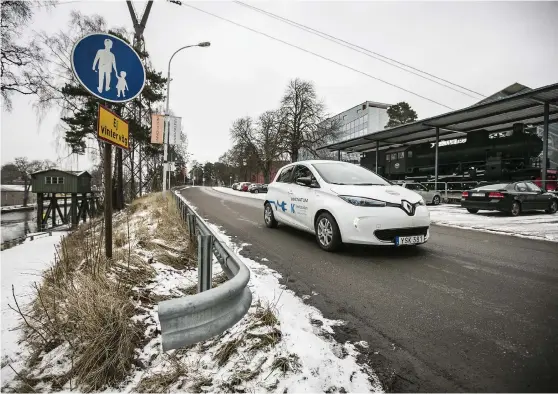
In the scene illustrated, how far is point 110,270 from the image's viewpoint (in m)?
3.11

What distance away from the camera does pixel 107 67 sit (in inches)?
127

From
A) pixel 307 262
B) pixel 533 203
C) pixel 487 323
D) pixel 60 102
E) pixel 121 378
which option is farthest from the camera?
pixel 60 102

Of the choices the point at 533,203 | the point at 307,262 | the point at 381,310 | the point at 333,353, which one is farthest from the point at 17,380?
the point at 533,203

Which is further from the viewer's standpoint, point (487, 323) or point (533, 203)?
point (533, 203)

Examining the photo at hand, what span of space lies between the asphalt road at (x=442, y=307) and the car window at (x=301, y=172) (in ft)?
4.75

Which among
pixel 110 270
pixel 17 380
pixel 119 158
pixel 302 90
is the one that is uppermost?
A: pixel 302 90

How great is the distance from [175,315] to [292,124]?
1484 inches

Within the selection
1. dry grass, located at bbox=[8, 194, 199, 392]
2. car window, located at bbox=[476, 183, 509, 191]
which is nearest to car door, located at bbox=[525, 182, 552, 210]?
car window, located at bbox=[476, 183, 509, 191]

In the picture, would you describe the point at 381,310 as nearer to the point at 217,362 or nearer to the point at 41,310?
the point at 217,362

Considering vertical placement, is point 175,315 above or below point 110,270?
above

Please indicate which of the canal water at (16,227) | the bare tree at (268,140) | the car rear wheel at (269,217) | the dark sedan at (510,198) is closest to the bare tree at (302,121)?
the bare tree at (268,140)

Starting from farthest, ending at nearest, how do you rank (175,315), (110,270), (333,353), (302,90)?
(302,90), (110,270), (333,353), (175,315)

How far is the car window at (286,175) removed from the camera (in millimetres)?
6399

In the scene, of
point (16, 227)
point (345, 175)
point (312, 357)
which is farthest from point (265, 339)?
point (16, 227)
